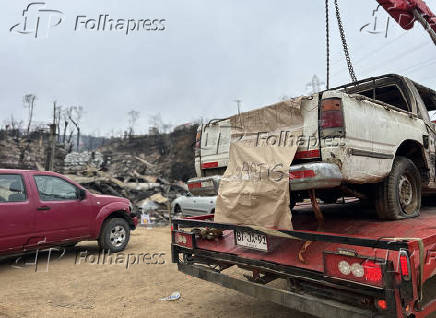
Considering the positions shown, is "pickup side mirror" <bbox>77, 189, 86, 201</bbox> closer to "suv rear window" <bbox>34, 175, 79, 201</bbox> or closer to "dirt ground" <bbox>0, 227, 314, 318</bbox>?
"suv rear window" <bbox>34, 175, 79, 201</bbox>

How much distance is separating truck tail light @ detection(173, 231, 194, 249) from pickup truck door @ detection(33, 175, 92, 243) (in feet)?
9.20

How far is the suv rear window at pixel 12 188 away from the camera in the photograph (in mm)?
5242

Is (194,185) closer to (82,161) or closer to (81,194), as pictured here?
(81,194)

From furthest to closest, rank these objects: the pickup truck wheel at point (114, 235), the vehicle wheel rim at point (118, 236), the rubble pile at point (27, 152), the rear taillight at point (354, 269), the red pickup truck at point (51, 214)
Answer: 1. the rubble pile at point (27, 152)
2. the vehicle wheel rim at point (118, 236)
3. the pickup truck wheel at point (114, 235)
4. the red pickup truck at point (51, 214)
5. the rear taillight at point (354, 269)

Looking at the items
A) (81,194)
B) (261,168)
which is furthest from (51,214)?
(261,168)

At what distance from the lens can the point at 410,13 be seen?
6.63 m

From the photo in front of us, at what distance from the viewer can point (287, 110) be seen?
3.34m

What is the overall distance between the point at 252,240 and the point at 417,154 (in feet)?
8.48

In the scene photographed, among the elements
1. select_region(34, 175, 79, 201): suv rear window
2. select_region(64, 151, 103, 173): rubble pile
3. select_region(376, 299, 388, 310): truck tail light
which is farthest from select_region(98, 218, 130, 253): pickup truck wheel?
select_region(64, 151, 103, 173): rubble pile

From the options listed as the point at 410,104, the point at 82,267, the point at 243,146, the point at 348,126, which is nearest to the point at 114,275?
the point at 82,267

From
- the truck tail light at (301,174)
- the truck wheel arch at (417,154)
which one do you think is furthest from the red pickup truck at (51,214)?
the truck wheel arch at (417,154)

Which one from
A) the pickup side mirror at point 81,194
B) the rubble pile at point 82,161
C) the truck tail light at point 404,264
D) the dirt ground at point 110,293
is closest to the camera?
the truck tail light at point 404,264

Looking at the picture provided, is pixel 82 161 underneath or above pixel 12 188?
above

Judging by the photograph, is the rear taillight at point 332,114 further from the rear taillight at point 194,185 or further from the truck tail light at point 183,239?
the truck tail light at point 183,239
